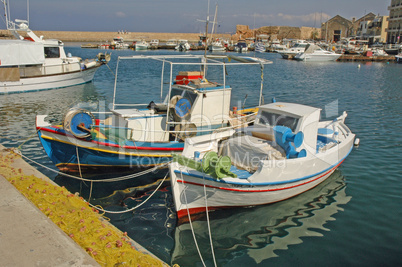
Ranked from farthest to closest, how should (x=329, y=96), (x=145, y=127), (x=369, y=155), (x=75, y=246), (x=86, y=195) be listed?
(x=329, y=96) → (x=369, y=155) → (x=145, y=127) → (x=86, y=195) → (x=75, y=246)

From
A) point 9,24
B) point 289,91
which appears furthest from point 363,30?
point 9,24

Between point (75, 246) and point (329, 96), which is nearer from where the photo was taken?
point (75, 246)

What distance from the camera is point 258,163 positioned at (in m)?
9.30

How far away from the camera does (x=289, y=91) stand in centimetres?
3075

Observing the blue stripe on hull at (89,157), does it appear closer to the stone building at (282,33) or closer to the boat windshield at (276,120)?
the boat windshield at (276,120)

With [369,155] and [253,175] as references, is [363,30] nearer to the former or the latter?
[369,155]

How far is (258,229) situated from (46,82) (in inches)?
1010

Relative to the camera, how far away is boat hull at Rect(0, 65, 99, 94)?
26.1m

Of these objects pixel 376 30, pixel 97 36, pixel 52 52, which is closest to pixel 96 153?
pixel 52 52

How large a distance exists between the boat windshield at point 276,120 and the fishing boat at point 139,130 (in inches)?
52.7

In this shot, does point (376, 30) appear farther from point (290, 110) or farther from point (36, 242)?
point (36, 242)

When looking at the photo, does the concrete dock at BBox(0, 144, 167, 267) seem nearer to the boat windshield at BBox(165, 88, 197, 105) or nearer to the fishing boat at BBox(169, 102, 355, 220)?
the fishing boat at BBox(169, 102, 355, 220)

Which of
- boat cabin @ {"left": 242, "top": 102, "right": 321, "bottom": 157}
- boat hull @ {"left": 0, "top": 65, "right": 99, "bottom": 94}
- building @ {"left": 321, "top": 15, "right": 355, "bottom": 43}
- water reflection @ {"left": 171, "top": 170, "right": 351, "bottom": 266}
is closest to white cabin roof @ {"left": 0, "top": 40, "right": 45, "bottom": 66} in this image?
boat hull @ {"left": 0, "top": 65, "right": 99, "bottom": 94}

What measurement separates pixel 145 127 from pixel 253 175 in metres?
5.27
